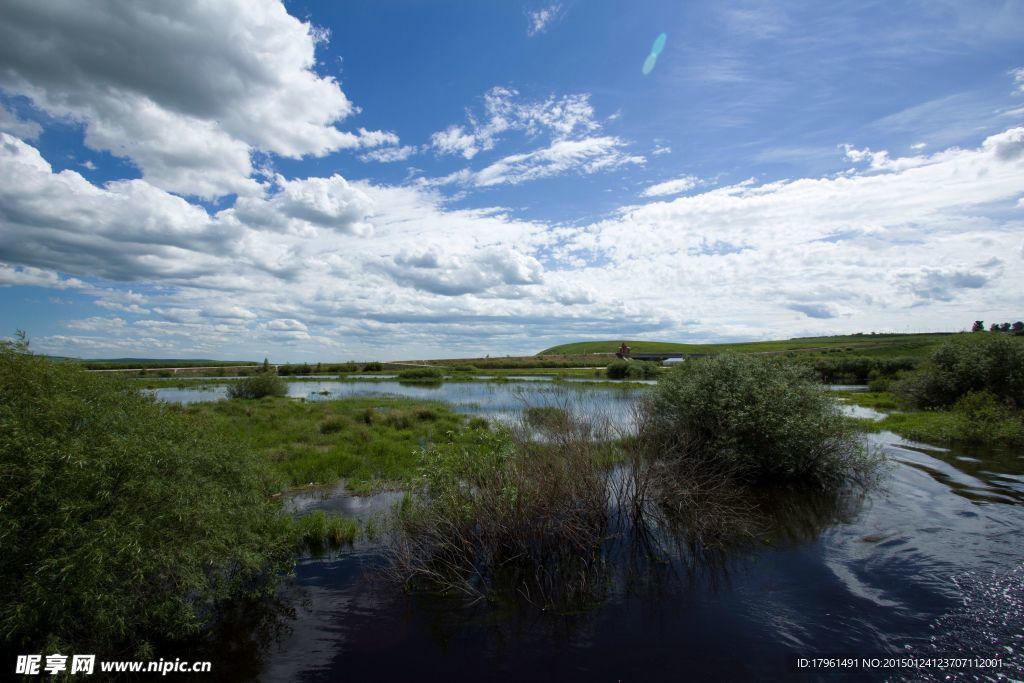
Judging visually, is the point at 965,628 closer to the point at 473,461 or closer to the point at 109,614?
the point at 473,461

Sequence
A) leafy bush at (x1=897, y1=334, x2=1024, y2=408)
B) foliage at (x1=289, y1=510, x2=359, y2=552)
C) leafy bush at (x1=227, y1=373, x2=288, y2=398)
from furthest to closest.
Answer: leafy bush at (x1=227, y1=373, x2=288, y2=398)
leafy bush at (x1=897, y1=334, x2=1024, y2=408)
foliage at (x1=289, y1=510, x2=359, y2=552)

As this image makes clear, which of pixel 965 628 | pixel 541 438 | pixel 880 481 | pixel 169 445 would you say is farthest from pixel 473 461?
pixel 880 481

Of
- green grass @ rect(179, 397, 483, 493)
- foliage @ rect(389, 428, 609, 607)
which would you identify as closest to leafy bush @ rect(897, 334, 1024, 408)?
foliage @ rect(389, 428, 609, 607)

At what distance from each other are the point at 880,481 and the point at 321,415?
93.1ft

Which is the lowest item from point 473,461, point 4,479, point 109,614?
point 109,614

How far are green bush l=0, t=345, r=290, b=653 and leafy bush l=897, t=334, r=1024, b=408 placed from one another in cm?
3771

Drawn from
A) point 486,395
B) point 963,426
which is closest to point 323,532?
point 963,426

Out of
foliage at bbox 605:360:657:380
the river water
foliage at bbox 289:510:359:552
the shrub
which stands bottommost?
the river water

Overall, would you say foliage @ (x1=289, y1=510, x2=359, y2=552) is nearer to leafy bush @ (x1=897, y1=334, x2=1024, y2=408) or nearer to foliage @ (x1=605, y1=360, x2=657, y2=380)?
leafy bush @ (x1=897, y1=334, x2=1024, y2=408)

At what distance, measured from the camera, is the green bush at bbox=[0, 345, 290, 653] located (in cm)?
649

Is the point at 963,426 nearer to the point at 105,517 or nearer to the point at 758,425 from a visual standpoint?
the point at 758,425

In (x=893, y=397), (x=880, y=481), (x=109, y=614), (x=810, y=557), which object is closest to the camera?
(x=109, y=614)

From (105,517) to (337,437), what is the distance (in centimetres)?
1760

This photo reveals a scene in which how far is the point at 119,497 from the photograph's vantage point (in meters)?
7.41
